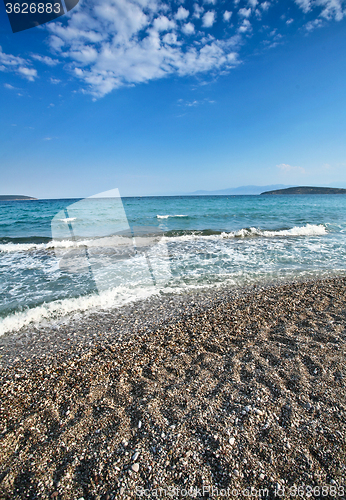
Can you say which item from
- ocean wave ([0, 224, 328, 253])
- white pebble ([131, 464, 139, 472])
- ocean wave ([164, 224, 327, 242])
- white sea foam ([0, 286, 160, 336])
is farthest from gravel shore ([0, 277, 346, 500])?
ocean wave ([164, 224, 327, 242])

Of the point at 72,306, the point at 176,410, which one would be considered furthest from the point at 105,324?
the point at 176,410

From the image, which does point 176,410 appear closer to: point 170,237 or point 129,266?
point 129,266

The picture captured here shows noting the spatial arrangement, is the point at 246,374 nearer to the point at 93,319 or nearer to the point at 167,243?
the point at 93,319

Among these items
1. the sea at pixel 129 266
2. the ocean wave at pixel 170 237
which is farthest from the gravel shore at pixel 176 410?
the ocean wave at pixel 170 237

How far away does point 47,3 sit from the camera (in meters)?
7.14

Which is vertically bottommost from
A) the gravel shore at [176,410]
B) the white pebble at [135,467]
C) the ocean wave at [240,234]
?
the ocean wave at [240,234]

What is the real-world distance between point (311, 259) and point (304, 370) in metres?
8.15

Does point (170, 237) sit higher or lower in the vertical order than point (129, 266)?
lower

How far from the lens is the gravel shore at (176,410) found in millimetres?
2186

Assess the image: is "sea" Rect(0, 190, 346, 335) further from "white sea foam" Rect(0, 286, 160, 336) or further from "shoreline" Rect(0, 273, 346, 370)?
"shoreline" Rect(0, 273, 346, 370)

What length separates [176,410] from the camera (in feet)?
9.45

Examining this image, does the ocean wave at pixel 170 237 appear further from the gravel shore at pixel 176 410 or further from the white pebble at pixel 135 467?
the white pebble at pixel 135 467

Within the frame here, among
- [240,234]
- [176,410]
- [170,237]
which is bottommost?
[240,234]

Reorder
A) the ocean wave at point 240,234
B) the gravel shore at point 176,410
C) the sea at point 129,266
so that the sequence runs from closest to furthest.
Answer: the gravel shore at point 176,410
the sea at point 129,266
the ocean wave at point 240,234
